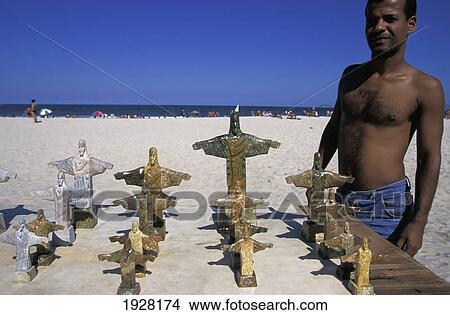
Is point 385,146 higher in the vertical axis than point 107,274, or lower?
higher

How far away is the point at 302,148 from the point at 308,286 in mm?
13602

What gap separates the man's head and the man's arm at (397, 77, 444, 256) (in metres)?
0.38

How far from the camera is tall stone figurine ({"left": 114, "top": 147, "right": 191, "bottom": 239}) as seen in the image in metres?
3.60

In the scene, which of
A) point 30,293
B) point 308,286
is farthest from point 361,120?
point 30,293

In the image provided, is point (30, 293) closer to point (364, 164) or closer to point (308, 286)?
point (308, 286)

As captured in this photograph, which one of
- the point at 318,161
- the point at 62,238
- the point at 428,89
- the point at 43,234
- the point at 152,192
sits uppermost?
the point at 428,89

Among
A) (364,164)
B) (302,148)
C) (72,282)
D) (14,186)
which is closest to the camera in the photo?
(72,282)

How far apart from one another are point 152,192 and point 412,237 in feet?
7.27

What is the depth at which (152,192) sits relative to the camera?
3.70 m

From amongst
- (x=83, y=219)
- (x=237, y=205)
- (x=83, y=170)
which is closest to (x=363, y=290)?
(x=237, y=205)

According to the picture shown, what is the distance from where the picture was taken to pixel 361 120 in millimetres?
3279

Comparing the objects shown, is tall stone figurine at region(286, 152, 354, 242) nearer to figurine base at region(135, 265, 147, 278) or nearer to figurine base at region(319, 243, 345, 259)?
figurine base at region(319, 243, 345, 259)

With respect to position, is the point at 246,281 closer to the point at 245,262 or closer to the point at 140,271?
the point at 245,262

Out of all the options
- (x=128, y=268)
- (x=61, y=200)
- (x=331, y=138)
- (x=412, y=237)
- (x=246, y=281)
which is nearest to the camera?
(x=128, y=268)
